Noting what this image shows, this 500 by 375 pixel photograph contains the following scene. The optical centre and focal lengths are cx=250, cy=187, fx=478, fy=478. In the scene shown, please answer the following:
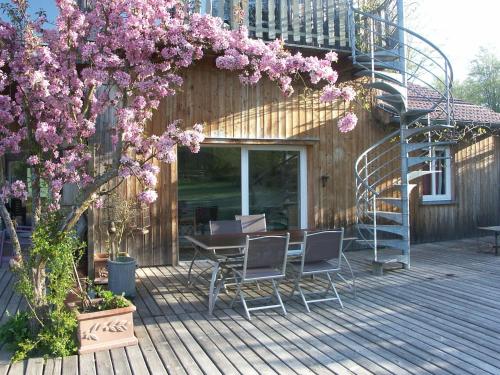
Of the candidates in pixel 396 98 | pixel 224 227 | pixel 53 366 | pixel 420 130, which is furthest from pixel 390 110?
pixel 53 366

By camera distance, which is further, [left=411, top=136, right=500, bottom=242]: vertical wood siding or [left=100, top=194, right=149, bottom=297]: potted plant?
[left=411, top=136, right=500, bottom=242]: vertical wood siding

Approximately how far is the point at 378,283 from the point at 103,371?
3844mm

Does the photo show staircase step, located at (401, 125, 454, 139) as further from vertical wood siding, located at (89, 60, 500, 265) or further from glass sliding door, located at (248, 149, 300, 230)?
glass sliding door, located at (248, 149, 300, 230)

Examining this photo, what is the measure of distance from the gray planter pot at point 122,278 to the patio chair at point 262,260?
1283 millimetres

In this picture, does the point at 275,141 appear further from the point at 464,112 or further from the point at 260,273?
the point at 464,112

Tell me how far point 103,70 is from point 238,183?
4116 mm

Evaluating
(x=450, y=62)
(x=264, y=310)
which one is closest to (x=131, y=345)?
(x=264, y=310)

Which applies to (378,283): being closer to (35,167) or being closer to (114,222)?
(114,222)

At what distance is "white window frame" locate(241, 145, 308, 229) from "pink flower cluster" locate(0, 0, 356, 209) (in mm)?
3424

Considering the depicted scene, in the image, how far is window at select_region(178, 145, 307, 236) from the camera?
7824 mm

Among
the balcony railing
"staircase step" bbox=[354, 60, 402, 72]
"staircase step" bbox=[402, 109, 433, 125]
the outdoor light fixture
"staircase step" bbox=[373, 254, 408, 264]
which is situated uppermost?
the balcony railing

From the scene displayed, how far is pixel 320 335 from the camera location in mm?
4145

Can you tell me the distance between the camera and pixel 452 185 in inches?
395

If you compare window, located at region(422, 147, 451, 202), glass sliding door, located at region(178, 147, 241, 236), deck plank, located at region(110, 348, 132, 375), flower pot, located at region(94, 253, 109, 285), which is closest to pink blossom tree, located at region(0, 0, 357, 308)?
deck plank, located at region(110, 348, 132, 375)
